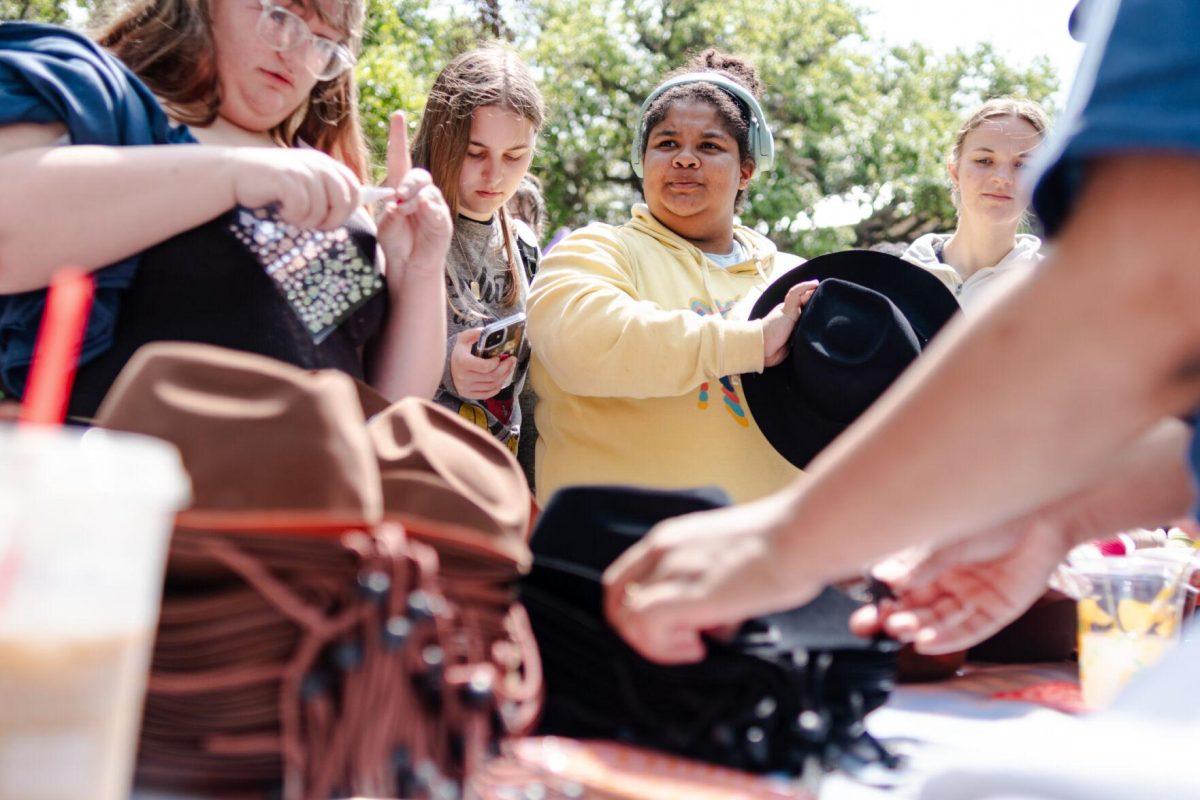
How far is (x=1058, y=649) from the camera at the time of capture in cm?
195

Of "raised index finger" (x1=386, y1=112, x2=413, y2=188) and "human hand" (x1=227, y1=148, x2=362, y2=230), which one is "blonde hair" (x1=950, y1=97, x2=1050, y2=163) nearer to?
"raised index finger" (x1=386, y1=112, x2=413, y2=188)

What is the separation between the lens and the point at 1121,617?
63.6 inches

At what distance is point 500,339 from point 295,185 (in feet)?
3.77

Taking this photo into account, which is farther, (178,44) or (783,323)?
(783,323)

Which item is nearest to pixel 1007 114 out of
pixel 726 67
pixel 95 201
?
pixel 726 67

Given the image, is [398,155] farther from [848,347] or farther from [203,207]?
[848,347]

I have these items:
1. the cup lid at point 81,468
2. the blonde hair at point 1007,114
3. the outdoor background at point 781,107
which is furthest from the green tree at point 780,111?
the cup lid at point 81,468

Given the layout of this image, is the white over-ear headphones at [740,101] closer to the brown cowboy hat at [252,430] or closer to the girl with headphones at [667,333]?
the girl with headphones at [667,333]

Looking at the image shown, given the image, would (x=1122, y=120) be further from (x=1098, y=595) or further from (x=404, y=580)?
(x=1098, y=595)

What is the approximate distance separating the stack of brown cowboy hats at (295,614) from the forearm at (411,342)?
2.72 feet

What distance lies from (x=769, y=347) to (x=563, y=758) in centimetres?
157

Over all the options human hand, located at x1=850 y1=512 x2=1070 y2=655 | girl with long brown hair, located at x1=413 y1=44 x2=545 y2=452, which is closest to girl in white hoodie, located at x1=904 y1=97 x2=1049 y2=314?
girl with long brown hair, located at x1=413 y1=44 x2=545 y2=452

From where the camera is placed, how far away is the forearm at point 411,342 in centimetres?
182

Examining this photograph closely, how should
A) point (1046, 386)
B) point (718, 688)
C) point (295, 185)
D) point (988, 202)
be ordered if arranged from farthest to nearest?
point (988, 202) → point (295, 185) → point (718, 688) → point (1046, 386)
